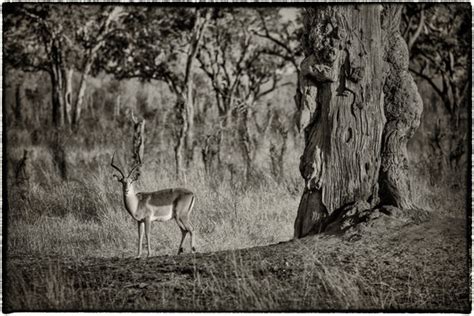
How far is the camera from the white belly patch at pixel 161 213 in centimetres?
551

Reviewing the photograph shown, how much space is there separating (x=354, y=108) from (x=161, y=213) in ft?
6.31

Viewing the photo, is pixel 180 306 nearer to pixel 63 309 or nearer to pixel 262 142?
pixel 63 309

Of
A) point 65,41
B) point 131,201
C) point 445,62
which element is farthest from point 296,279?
point 65,41

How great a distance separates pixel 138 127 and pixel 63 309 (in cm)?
367

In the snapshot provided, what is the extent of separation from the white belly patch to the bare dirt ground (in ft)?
1.86

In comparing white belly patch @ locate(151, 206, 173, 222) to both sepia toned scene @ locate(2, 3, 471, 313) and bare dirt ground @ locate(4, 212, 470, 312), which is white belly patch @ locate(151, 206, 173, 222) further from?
bare dirt ground @ locate(4, 212, 470, 312)

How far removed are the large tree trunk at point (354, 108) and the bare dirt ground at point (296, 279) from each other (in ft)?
1.29

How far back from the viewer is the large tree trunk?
5.13 metres

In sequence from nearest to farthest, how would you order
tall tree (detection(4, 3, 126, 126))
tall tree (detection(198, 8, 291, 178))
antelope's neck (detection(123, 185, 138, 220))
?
antelope's neck (detection(123, 185, 138, 220)), tall tree (detection(4, 3, 126, 126)), tall tree (detection(198, 8, 291, 178))

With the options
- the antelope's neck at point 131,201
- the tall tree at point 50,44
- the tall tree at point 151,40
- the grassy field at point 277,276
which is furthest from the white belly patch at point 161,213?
the tall tree at point 151,40

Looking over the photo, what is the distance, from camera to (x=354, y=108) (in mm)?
5145

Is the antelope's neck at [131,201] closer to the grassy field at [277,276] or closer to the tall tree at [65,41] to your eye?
the grassy field at [277,276]

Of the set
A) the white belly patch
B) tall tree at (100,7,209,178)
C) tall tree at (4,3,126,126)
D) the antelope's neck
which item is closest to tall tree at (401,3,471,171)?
the white belly patch

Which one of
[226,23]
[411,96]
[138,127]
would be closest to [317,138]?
[411,96]
